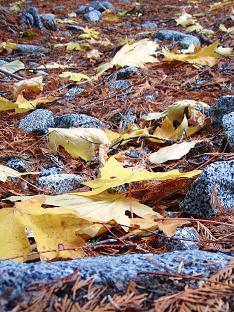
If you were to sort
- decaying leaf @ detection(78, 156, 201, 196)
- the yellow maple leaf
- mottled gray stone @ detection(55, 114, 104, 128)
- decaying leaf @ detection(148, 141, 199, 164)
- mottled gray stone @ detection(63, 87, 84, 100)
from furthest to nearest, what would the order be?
the yellow maple leaf < mottled gray stone @ detection(63, 87, 84, 100) < mottled gray stone @ detection(55, 114, 104, 128) < decaying leaf @ detection(148, 141, 199, 164) < decaying leaf @ detection(78, 156, 201, 196)

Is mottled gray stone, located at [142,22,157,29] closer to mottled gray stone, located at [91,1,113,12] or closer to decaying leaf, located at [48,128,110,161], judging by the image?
mottled gray stone, located at [91,1,113,12]

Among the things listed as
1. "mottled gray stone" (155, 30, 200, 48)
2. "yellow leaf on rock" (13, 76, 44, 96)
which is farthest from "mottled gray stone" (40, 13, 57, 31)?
"yellow leaf on rock" (13, 76, 44, 96)

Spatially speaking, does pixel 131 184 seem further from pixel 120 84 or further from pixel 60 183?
pixel 120 84

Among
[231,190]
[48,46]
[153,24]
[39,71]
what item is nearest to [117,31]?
[153,24]

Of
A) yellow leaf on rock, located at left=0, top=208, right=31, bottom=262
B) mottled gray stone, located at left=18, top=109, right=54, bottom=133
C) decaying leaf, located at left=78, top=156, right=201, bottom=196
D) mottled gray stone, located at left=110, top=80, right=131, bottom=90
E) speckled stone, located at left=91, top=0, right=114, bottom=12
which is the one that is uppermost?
yellow leaf on rock, located at left=0, top=208, right=31, bottom=262

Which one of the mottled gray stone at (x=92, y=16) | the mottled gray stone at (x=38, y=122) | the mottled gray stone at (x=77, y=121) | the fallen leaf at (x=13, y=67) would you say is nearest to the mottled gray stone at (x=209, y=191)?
the mottled gray stone at (x=77, y=121)

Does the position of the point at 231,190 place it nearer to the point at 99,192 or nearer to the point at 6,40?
the point at 99,192

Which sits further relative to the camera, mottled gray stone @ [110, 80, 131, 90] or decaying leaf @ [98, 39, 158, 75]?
decaying leaf @ [98, 39, 158, 75]

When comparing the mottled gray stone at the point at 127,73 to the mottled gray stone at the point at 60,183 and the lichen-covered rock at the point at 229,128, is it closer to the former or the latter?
the lichen-covered rock at the point at 229,128
